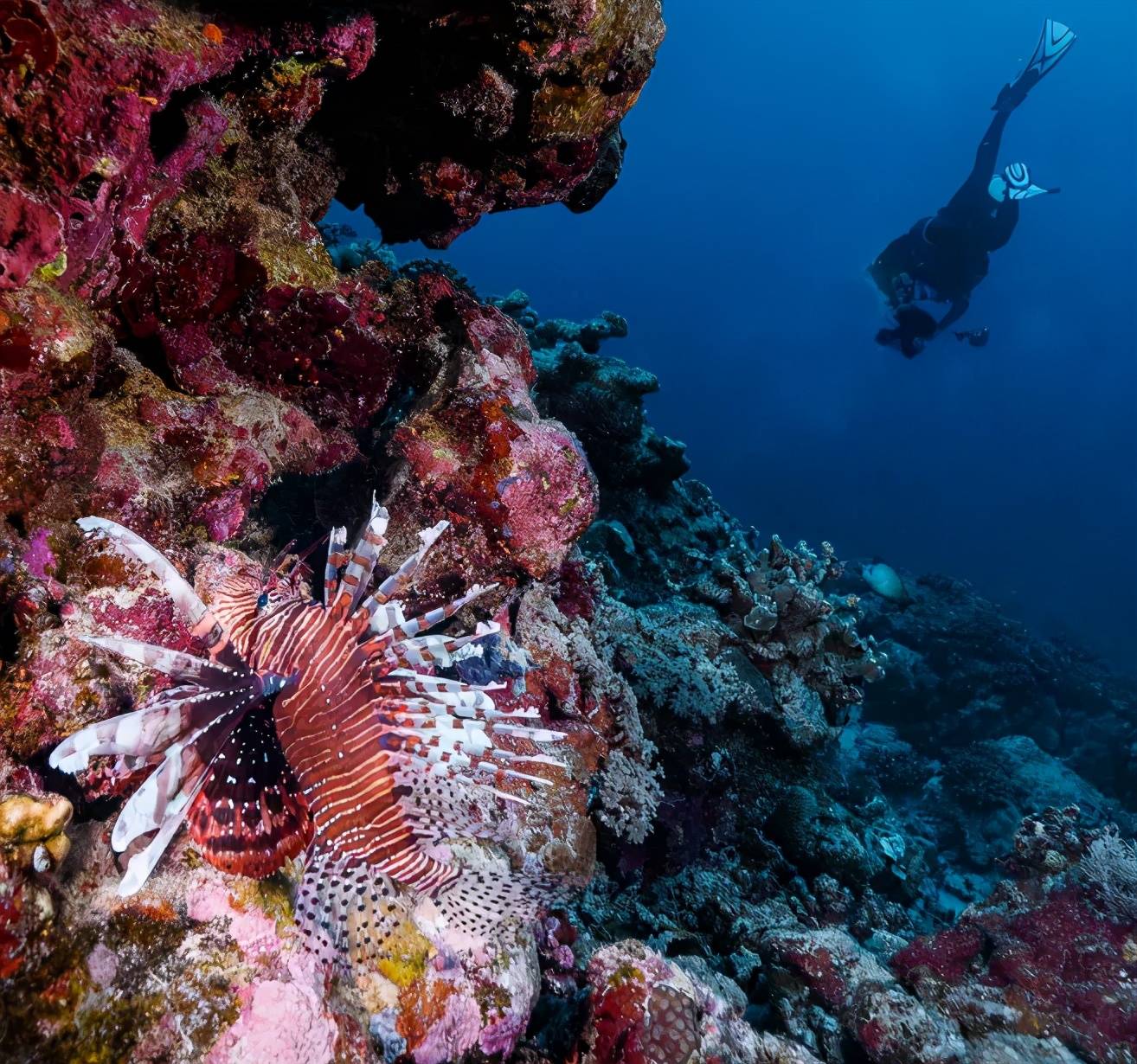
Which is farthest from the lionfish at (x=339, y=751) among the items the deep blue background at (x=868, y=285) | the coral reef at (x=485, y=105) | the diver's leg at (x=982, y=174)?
the deep blue background at (x=868, y=285)

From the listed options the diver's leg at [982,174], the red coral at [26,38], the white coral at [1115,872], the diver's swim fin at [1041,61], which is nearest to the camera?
the red coral at [26,38]

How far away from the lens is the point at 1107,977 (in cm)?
293

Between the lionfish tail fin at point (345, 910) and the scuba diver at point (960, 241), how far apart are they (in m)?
18.1

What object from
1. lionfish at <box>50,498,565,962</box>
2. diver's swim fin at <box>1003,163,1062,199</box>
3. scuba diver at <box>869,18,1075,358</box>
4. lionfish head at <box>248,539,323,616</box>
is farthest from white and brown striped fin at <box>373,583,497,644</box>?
diver's swim fin at <box>1003,163,1062,199</box>

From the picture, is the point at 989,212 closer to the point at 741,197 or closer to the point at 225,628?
the point at 225,628

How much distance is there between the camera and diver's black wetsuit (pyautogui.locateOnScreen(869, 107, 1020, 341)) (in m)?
16.9

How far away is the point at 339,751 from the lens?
204 cm

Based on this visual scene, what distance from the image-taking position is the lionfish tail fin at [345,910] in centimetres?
190

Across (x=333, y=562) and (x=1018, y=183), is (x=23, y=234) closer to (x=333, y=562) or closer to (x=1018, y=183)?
(x=333, y=562)

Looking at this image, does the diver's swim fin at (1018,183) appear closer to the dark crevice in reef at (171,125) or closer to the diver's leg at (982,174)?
the diver's leg at (982,174)

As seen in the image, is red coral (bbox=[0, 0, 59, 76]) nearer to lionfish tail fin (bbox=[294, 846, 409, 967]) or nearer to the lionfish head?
the lionfish head

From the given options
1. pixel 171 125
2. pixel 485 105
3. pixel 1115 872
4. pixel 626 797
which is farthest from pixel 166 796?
pixel 1115 872

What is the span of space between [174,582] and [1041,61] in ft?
87.9

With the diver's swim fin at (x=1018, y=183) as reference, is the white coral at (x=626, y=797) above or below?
below
